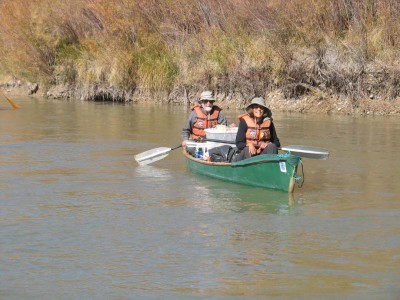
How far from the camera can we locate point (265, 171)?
12.7 meters

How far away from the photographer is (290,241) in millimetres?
9938

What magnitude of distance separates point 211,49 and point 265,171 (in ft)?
48.9

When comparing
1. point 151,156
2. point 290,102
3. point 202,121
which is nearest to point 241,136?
point 202,121

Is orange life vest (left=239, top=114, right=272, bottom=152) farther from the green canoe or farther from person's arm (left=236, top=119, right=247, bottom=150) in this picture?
the green canoe

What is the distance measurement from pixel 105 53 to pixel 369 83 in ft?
35.2

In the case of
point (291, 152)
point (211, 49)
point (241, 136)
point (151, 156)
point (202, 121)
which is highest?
point (211, 49)

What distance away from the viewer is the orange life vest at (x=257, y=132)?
13.3 metres

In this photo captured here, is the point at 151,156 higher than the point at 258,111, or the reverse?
the point at 258,111

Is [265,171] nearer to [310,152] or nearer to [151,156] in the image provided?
[310,152]

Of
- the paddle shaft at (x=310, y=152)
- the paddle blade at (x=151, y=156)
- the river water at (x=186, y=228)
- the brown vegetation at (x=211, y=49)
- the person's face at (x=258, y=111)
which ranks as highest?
the brown vegetation at (x=211, y=49)

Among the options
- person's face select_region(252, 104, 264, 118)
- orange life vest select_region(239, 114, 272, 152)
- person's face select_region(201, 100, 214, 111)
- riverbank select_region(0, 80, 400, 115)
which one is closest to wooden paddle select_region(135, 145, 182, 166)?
person's face select_region(201, 100, 214, 111)

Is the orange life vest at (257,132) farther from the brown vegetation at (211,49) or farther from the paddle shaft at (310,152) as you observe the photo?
the brown vegetation at (211,49)

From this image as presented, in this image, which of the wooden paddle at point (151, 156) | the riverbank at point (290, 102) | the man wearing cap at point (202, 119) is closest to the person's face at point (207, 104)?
the man wearing cap at point (202, 119)

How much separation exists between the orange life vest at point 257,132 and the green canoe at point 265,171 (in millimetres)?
440
